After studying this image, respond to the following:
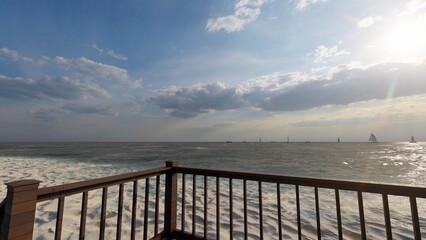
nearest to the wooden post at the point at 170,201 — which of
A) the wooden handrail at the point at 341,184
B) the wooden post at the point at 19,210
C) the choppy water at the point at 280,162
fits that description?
the wooden handrail at the point at 341,184

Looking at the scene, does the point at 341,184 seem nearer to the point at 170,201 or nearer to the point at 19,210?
the point at 170,201

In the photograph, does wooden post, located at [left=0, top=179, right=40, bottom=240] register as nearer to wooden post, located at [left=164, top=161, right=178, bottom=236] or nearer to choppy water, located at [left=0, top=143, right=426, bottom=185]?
wooden post, located at [left=164, top=161, right=178, bottom=236]

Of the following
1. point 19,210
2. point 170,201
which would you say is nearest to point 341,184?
point 170,201

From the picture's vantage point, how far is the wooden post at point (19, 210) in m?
1.73

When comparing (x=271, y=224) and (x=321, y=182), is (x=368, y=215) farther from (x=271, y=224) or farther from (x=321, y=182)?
(x=321, y=182)

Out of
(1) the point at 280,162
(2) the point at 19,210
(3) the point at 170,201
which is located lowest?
→ (1) the point at 280,162

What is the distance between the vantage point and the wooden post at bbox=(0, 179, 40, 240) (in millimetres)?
1729

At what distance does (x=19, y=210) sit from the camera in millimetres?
1771

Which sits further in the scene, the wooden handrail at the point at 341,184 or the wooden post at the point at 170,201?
the wooden post at the point at 170,201

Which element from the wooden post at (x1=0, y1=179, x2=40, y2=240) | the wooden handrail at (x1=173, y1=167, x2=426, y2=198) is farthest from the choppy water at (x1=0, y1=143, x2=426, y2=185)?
the wooden post at (x1=0, y1=179, x2=40, y2=240)

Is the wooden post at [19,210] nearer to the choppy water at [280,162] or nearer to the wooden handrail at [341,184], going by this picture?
the wooden handrail at [341,184]

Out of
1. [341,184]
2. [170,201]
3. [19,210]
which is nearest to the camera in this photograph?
[19,210]

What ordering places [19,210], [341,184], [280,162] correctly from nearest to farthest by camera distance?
[19,210], [341,184], [280,162]

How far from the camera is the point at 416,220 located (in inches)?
80.0
